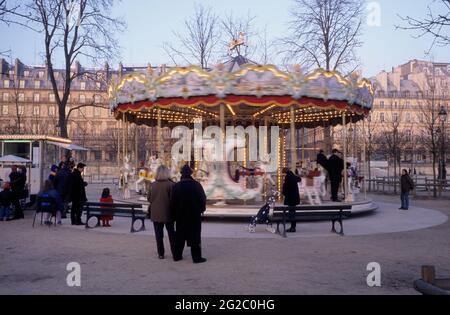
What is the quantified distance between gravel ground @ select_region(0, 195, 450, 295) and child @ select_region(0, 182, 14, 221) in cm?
298

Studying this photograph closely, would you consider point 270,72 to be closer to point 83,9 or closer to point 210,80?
point 210,80

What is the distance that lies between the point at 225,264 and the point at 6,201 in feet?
31.7

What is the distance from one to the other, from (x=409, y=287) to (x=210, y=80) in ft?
30.6

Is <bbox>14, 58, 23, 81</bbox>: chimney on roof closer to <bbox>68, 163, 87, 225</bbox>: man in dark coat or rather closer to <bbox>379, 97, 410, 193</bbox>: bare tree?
<bbox>379, 97, 410, 193</bbox>: bare tree

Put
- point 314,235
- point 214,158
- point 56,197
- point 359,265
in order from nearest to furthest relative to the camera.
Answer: point 359,265, point 314,235, point 56,197, point 214,158

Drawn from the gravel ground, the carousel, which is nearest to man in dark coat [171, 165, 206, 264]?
the gravel ground

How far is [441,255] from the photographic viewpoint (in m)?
9.09

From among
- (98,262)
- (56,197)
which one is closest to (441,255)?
(98,262)

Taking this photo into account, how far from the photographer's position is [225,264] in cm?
814

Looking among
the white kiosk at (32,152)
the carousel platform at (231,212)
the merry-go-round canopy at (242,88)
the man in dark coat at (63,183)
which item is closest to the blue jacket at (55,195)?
the man in dark coat at (63,183)

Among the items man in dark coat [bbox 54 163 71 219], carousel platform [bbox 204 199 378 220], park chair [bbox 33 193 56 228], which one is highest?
man in dark coat [bbox 54 163 71 219]

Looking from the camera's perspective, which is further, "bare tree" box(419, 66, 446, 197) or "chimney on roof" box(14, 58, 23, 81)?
"chimney on roof" box(14, 58, 23, 81)

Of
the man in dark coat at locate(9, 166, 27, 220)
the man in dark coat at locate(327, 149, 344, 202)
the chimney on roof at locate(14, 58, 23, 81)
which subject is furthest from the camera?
the chimney on roof at locate(14, 58, 23, 81)

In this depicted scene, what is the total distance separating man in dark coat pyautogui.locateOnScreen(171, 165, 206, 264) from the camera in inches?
325
